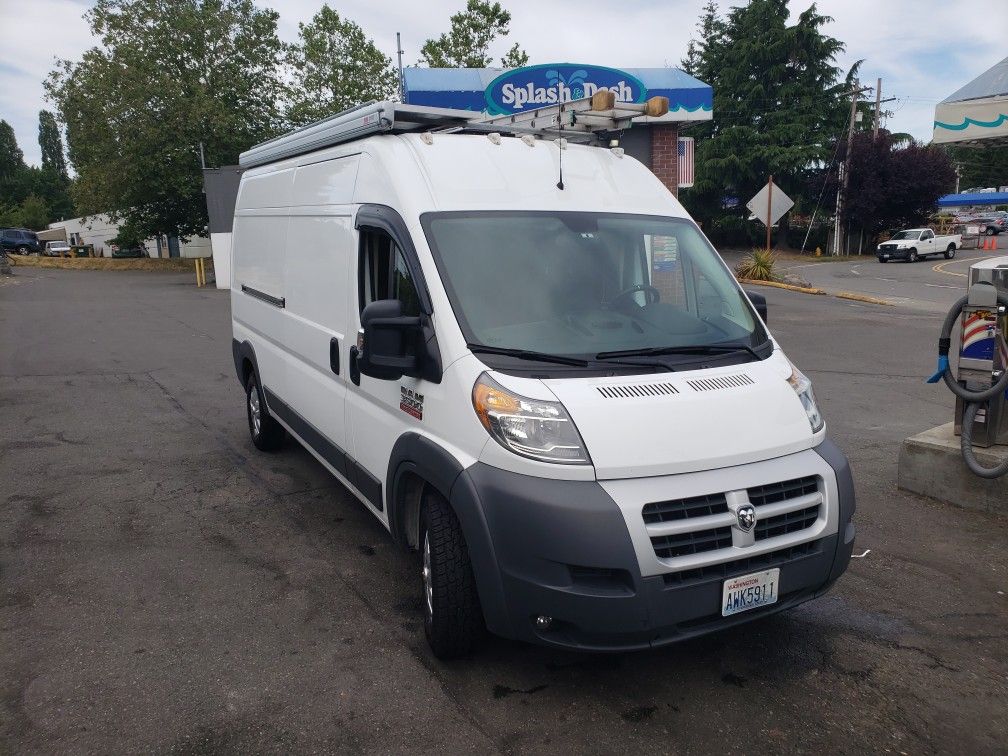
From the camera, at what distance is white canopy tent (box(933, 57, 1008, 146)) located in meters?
18.1

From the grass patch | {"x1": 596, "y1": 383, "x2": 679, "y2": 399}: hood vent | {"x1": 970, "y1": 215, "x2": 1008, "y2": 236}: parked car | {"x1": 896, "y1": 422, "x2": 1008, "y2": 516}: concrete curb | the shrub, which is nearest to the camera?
{"x1": 596, "y1": 383, "x2": 679, "y2": 399}: hood vent

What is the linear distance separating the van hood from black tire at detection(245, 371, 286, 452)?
4.27 metres

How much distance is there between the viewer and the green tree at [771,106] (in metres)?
47.4

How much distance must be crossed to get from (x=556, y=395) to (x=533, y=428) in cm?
17

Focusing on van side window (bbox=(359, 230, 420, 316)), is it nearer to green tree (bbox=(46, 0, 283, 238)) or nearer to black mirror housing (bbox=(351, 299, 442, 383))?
black mirror housing (bbox=(351, 299, 442, 383))

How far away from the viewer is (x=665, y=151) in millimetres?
16469

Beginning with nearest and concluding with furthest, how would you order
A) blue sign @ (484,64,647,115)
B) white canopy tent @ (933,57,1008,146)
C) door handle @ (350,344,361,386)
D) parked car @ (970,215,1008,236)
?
door handle @ (350,344,361,386)
blue sign @ (484,64,647,115)
white canopy tent @ (933,57,1008,146)
parked car @ (970,215,1008,236)

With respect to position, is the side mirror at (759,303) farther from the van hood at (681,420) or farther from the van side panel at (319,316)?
the van side panel at (319,316)

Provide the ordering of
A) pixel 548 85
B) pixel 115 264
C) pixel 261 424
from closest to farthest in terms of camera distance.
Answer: pixel 261 424
pixel 548 85
pixel 115 264

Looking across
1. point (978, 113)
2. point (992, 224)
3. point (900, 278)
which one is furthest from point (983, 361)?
point (992, 224)

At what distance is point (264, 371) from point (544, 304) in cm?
365

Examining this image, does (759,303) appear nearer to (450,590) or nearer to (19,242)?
(450,590)

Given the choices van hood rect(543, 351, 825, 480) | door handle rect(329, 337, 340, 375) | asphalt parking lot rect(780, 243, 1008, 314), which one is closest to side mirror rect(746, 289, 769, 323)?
van hood rect(543, 351, 825, 480)

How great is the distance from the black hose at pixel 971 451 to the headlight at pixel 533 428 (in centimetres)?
359
